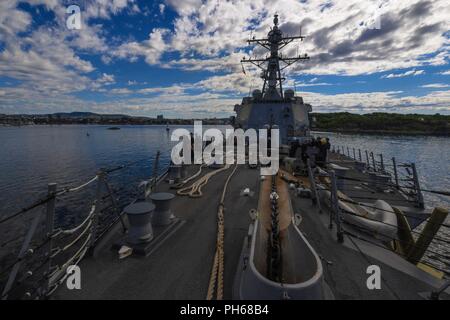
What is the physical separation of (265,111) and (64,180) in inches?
650

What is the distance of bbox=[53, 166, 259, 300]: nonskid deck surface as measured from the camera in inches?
119

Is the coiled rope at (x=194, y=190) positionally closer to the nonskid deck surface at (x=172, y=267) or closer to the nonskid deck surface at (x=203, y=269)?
the nonskid deck surface at (x=172, y=267)

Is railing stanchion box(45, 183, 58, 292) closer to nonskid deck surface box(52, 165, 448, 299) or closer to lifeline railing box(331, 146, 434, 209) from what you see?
nonskid deck surface box(52, 165, 448, 299)

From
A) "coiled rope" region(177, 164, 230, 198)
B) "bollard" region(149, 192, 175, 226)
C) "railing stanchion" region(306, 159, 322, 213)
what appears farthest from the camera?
"coiled rope" region(177, 164, 230, 198)

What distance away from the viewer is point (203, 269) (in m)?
3.54

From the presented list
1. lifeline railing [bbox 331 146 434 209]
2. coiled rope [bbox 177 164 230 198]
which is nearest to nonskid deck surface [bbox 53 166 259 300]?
coiled rope [bbox 177 164 230 198]

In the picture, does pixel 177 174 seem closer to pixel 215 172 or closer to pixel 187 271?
pixel 215 172

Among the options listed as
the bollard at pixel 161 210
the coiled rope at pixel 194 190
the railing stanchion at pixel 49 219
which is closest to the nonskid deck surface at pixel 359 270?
the bollard at pixel 161 210

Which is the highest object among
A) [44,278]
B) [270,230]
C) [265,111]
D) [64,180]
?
[265,111]

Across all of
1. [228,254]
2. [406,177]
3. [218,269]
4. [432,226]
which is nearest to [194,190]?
[228,254]

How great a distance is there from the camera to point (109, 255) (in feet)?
12.5

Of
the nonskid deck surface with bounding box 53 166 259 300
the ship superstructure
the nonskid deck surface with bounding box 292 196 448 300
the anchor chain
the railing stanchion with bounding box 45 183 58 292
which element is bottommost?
the nonskid deck surface with bounding box 292 196 448 300

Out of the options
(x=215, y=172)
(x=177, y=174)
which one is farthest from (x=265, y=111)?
(x=177, y=174)
